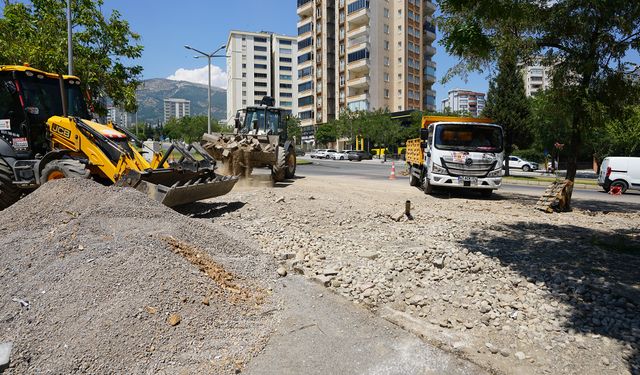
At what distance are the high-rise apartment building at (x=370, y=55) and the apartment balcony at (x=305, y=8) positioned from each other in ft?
1.87

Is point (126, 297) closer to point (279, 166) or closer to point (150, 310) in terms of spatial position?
point (150, 310)

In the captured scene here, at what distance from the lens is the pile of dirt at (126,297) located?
353cm

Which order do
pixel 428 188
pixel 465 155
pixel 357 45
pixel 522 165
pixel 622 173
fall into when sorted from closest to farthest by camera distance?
pixel 465 155
pixel 428 188
pixel 622 173
pixel 522 165
pixel 357 45

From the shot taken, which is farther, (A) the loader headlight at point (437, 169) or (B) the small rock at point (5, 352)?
(A) the loader headlight at point (437, 169)

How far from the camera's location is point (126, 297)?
4109 millimetres

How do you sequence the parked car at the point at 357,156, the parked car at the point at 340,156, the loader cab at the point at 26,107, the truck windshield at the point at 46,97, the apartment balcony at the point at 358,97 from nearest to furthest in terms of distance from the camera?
1. the loader cab at the point at 26,107
2. the truck windshield at the point at 46,97
3. the parked car at the point at 357,156
4. the parked car at the point at 340,156
5. the apartment balcony at the point at 358,97

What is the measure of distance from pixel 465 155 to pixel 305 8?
81.1m

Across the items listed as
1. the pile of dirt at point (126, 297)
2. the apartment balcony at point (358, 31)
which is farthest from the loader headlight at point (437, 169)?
the apartment balcony at point (358, 31)

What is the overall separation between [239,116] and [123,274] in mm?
12775

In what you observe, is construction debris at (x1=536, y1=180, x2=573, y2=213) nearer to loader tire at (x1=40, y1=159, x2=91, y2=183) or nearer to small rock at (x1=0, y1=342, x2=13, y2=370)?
loader tire at (x1=40, y1=159, x2=91, y2=183)

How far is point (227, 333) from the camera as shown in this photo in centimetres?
400

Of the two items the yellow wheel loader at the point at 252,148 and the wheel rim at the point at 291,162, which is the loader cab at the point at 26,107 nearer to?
the yellow wheel loader at the point at 252,148

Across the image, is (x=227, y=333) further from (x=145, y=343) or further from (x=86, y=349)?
(x=86, y=349)

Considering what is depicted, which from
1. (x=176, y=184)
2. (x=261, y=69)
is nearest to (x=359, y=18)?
(x=261, y=69)
